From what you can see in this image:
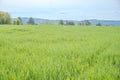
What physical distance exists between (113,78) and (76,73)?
55 centimetres

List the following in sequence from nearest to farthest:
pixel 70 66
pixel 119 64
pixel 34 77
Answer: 1. pixel 34 77
2. pixel 70 66
3. pixel 119 64

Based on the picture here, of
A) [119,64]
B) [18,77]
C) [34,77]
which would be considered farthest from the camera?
[119,64]

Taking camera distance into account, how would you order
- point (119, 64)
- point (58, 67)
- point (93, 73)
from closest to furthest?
point (93, 73) < point (58, 67) < point (119, 64)

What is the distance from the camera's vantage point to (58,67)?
2.96 meters

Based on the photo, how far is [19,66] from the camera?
9.82 ft

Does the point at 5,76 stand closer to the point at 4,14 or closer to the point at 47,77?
the point at 47,77

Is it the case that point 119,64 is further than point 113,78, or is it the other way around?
point 119,64

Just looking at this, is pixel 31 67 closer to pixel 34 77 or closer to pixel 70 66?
pixel 34 77

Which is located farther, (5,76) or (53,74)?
(53,74)

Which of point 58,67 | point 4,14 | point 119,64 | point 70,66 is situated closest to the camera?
point 58,67

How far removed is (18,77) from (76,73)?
907mm

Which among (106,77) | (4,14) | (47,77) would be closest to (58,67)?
(47,77)

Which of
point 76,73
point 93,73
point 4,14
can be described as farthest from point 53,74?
point 4,14

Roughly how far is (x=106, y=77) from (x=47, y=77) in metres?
0.82
